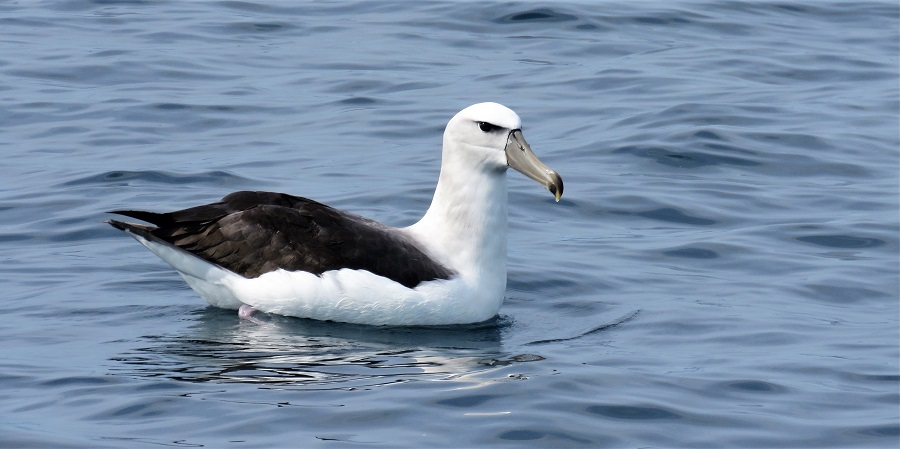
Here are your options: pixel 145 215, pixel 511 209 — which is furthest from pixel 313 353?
pixel 511 209

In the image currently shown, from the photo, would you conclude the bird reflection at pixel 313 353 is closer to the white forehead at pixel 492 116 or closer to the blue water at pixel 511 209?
the blue water at pixel 511 209

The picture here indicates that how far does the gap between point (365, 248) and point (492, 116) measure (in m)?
1.32

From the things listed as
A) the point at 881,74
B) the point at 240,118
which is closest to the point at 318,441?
the point at 240,118

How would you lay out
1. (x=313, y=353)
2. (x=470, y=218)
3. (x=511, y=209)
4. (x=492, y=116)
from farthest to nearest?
(x=511, y=209)
(x=470, y=218)
(x=492, y=116)
(x=313, y=353)

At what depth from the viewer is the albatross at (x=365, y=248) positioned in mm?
10469

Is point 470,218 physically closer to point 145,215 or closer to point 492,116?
point 492,116

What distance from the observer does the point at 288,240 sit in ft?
34.6

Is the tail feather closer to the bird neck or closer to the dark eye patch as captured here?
the bird neck

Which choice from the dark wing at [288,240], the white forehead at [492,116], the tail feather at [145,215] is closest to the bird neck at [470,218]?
the dark wing at [288,240]

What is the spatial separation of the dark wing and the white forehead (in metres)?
1.02

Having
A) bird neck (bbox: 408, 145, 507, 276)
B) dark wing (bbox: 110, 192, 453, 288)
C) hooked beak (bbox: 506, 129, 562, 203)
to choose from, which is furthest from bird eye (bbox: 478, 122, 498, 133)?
dark wing (bbox: 110, 192, 453, 288)

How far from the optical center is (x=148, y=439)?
7730 mm

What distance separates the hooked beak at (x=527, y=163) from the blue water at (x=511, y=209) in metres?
1.03

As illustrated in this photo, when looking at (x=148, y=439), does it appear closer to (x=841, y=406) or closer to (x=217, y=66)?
(x=841, y=406)
